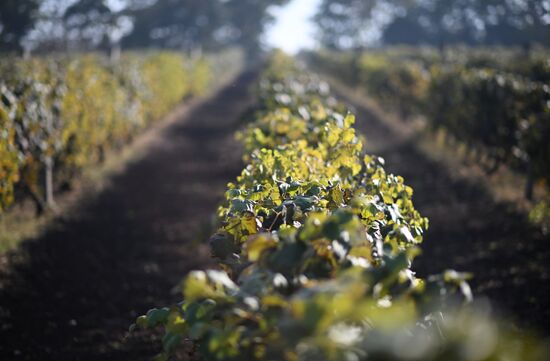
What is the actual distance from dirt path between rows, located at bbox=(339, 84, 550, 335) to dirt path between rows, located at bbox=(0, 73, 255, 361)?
2.92 m

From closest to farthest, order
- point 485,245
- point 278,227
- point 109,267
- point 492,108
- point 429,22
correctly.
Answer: point 278,227 → point 109,267 → point 485,245 → point 492,108 → point 429,22

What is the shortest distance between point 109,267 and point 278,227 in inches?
163

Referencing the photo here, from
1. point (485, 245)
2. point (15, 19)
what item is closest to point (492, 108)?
point (485, 245)

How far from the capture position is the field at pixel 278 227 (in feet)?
5.49

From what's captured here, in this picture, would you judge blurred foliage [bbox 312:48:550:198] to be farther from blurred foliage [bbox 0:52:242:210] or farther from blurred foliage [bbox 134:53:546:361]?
blurred foliage [bbox 0:52:242:210]

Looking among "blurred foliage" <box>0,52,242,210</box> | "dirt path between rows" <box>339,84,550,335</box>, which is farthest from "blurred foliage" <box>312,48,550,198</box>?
"blurred foliage" <box>0,52,242,210</box>

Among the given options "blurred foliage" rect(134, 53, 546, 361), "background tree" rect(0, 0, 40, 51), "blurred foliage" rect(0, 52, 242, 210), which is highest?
"blurred foliage" rect(134, 53, 546, 361)

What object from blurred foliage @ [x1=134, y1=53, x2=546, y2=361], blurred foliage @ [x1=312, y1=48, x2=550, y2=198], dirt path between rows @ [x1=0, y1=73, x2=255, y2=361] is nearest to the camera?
blurred foliage @ [x1=134, y1=53, x2=546, y2=361]

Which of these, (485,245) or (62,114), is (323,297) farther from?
(62,114)

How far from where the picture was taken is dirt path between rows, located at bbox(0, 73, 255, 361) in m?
4.79

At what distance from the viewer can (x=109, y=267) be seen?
6.57 meters

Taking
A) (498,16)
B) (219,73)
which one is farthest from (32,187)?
(498,16)

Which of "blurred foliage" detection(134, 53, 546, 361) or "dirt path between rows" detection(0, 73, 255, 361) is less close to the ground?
"blurred foliage" detection(134, 53, 546, 361)

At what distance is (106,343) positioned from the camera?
4.82 meters
